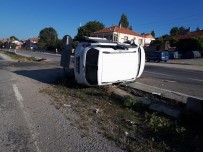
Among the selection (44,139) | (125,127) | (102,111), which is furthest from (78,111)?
(44,139)

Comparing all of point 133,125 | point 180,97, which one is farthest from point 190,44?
point 133,125

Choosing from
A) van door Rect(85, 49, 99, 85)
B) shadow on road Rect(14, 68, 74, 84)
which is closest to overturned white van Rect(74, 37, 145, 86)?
van door Rect(85, 49, 99, 85)

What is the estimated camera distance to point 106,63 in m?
10.4

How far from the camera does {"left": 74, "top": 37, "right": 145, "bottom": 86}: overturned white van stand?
10422 mm

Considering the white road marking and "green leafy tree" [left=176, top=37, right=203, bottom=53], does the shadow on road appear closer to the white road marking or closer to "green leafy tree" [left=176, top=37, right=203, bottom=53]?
the white road marking

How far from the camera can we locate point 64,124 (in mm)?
6371

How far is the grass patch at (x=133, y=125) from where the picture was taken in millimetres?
5227

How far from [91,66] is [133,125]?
452 centimetres

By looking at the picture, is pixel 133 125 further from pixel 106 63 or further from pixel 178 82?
pixel 178 82

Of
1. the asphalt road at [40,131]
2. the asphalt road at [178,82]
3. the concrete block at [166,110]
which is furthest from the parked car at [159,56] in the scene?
the concrete block at [166,110]

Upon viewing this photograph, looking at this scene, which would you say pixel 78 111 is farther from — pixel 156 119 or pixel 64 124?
pixel 156 119

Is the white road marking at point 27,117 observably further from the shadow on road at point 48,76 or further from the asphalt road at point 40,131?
the shadow on road at point 48,76

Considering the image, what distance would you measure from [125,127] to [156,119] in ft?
2.68

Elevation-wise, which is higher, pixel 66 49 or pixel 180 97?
pixel 66 49
